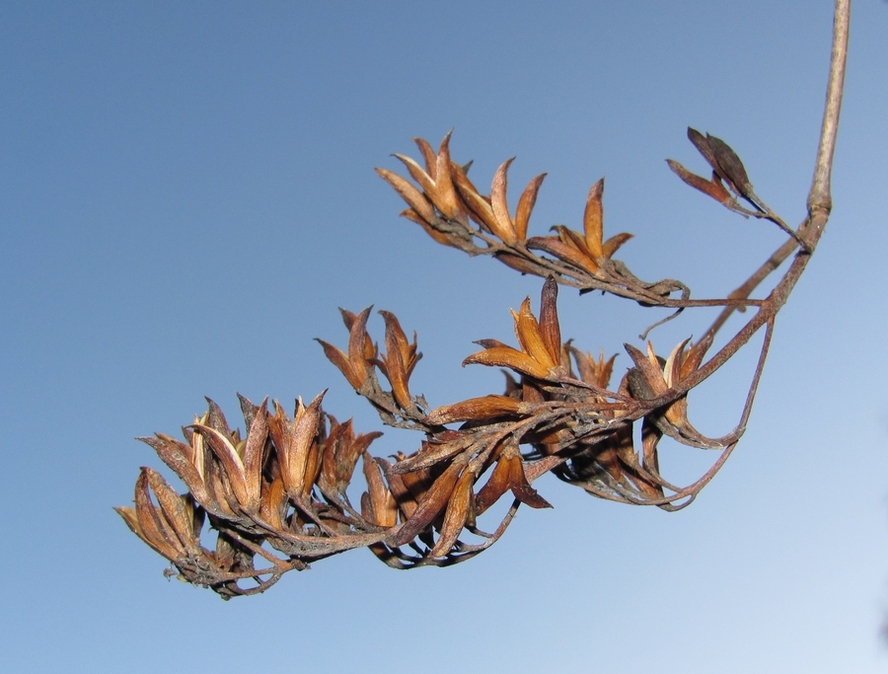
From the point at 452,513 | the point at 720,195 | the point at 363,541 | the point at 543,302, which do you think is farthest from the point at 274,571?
the point at 720,195

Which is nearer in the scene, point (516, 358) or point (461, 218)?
point (516, 358)

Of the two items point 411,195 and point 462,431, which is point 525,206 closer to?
point 411,195

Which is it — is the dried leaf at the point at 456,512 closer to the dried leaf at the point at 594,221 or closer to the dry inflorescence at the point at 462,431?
the dry inflorescence at the point at 462,431

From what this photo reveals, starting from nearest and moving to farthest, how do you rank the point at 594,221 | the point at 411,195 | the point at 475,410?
the point at 475,410, the point at 594,221, the point at 411,195

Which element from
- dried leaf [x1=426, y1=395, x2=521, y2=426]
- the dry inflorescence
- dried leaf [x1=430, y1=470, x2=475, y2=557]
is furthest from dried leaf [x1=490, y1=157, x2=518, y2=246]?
dried leaf [x1=430, y1=470, x2=475, y2=557]

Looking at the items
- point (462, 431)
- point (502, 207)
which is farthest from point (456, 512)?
point (502, 207)

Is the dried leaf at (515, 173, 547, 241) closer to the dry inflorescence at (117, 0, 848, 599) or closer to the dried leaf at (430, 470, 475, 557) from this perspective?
the dry inflorescence at (117, 0, 848, 599)

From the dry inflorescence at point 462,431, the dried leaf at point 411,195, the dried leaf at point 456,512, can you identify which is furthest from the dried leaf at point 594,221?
the dried leaf at point 456,512

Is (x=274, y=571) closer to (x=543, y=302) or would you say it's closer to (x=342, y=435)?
(x=342, y=435)

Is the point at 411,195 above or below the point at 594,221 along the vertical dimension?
above
